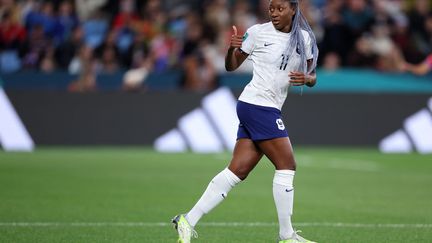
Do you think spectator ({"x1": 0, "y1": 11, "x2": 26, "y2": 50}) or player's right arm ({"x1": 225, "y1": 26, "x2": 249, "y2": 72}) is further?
spectator ({"x1": 0, "y1": 11, "x2": 26, "y2": 50})

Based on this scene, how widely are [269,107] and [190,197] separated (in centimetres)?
452

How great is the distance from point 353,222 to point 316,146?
1128 centimetres

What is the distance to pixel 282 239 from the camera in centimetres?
811

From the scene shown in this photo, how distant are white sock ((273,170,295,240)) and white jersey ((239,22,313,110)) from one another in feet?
1.94

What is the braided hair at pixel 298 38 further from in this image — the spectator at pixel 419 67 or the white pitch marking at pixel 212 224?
the spectator at pixel 419 67

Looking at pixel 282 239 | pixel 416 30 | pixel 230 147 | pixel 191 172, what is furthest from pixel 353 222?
pixel 416 30

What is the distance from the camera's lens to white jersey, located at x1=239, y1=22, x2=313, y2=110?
8.06 meters

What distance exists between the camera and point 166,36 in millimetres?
23109

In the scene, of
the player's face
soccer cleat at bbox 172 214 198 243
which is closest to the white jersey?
the player's face

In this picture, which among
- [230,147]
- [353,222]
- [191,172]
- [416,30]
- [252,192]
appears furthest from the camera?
[416,30]

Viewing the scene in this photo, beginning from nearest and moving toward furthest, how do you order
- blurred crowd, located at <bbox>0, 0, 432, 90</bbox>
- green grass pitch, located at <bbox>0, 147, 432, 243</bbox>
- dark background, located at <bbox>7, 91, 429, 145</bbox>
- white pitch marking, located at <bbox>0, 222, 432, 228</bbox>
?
green grass pitch, located at <bbox>0, 147, 432, 243</bbox> < white pitch marking, located at <bbox>0, 222, 432, 228</bbox> < dark background, located at <bbox>7, 91, 429, 145</bbox> < blurred crowd, located at <bbox>0, 0, 432, 90</bbox>

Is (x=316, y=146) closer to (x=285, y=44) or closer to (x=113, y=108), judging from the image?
(x=113, y=108)

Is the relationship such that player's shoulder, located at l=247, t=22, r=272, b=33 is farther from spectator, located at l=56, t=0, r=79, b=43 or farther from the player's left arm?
spectator, located at l=56, t=0, r=79, b=43

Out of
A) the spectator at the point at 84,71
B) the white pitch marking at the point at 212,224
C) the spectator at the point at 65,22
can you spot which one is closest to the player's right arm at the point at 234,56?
the white pitch marking at the point at 212,224
